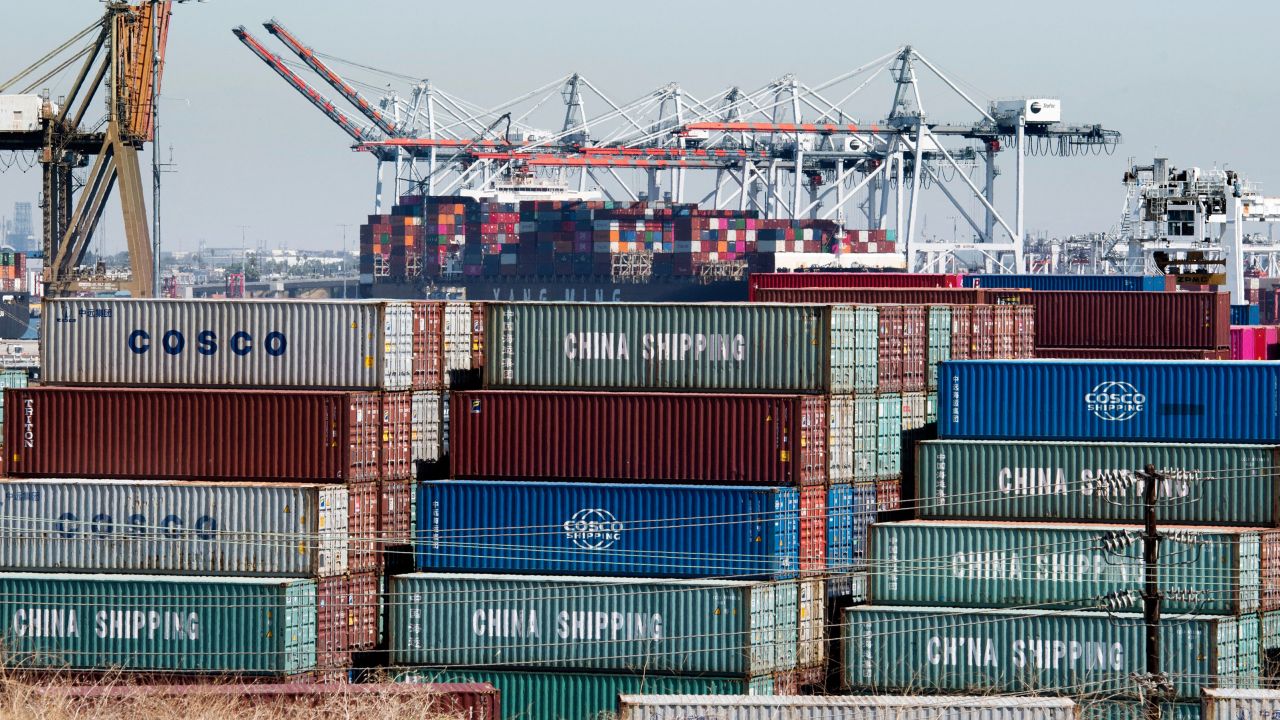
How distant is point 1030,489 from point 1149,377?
2830 millimetres

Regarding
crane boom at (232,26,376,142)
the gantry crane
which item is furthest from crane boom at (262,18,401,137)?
the gantry crane

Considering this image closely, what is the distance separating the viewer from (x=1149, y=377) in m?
31.3

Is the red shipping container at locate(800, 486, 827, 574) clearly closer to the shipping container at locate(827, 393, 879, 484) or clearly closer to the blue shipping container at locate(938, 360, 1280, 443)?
the shipping container at locate(827, 393, 879, 484)

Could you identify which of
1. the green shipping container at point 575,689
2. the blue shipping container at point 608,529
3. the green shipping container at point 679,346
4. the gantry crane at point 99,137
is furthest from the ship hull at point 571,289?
the green shipping container at point 575,689

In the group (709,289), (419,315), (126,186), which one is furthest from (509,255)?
(419,315)

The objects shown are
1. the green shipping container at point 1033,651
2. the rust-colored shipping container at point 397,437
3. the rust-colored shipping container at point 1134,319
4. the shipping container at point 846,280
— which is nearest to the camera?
the green shipping container at point 1033,651

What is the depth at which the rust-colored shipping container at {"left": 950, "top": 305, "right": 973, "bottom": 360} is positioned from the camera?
3444 cm

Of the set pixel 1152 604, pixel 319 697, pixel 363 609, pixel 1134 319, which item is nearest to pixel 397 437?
pixel 363 609

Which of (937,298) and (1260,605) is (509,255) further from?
(1260,605)

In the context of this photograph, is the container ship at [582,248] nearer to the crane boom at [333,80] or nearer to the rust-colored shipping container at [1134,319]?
the crane boom at [333,80]

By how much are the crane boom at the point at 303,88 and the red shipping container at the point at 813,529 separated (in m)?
116

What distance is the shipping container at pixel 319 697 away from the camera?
2341 cm

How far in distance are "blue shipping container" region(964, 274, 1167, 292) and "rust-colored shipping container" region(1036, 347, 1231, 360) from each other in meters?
8.54

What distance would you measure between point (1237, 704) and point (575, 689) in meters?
9.64
